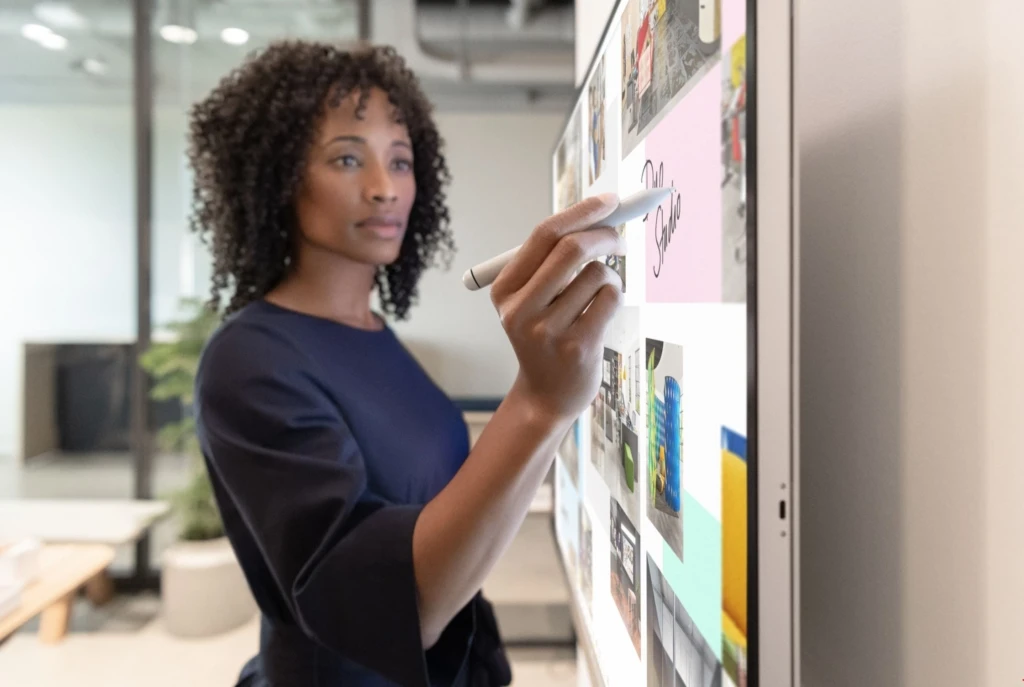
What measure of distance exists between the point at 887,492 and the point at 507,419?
0.99 ft

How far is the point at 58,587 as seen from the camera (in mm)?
2188

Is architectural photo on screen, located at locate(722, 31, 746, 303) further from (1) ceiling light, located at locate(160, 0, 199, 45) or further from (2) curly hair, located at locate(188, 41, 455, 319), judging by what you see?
(1) ceiling light, located at locate(160, 0, 199, 45)

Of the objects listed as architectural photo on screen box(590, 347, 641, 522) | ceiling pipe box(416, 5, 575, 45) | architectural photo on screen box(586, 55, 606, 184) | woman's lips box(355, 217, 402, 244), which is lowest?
architectural photo on screen box(590, 347, 641, 522)

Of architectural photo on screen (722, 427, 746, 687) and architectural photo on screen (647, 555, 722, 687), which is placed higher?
architectural photo on screen (722, 427, 746, 687)

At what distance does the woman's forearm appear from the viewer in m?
0.58

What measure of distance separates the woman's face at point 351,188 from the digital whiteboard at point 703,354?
1.15 feet

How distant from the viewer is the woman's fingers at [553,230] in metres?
0.49

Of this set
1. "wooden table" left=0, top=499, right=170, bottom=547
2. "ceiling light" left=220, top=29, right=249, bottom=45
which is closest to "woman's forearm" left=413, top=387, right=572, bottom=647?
"wooden table" left=0, top=499, right=170, bottom=547

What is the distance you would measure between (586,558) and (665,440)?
1.88ft

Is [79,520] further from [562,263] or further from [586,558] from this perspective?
[562,263]

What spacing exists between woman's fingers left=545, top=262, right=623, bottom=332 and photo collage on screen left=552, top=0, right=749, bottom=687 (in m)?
0.07

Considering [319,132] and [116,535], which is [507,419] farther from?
[116,535]

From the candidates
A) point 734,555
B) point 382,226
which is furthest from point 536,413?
point 382,226

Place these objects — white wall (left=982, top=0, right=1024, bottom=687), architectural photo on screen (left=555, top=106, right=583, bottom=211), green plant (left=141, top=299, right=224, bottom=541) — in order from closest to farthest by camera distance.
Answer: white wall (left=982, top=0, right=1024, bottom=687)
architectural photo on screen (left=555, top=106, right=583, bottom=211)
green plant (left=141, top=299, right=224, bottom=541)
